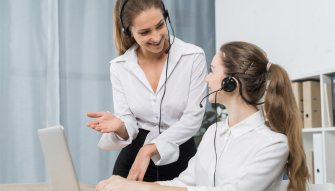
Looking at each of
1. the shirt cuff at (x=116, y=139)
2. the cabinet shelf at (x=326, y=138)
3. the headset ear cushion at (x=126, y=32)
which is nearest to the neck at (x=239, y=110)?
the shirt cuff at (x=116, y=139)

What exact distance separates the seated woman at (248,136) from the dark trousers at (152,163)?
0.13 m

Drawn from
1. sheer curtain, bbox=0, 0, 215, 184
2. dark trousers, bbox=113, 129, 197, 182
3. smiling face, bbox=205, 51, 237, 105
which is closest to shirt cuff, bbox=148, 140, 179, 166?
dark trousers, bbox=113, 129, 197, 182

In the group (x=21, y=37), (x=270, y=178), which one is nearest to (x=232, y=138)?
(x=270, y=178)

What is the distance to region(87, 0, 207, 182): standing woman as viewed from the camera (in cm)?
129

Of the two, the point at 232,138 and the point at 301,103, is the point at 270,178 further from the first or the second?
the point at 301,103

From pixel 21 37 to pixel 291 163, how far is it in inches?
89.9

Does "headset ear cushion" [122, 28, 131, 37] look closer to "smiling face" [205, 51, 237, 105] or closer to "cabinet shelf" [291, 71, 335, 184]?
"smiling face" [205, 51, 237, 105]

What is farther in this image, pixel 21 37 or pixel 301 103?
pixel 21 37

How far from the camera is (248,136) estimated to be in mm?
1107

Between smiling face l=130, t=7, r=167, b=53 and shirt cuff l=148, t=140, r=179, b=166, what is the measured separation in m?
0.41

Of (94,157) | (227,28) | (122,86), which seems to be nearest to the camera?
(122,86)

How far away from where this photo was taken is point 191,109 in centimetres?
138

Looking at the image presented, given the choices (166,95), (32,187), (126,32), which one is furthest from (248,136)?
(32,187)

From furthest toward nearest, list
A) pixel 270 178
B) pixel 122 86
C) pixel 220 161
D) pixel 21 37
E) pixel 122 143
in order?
pixel 21 37
pixel 122 86
pixel 122 143
pixel 220 161
pixel 270 178
